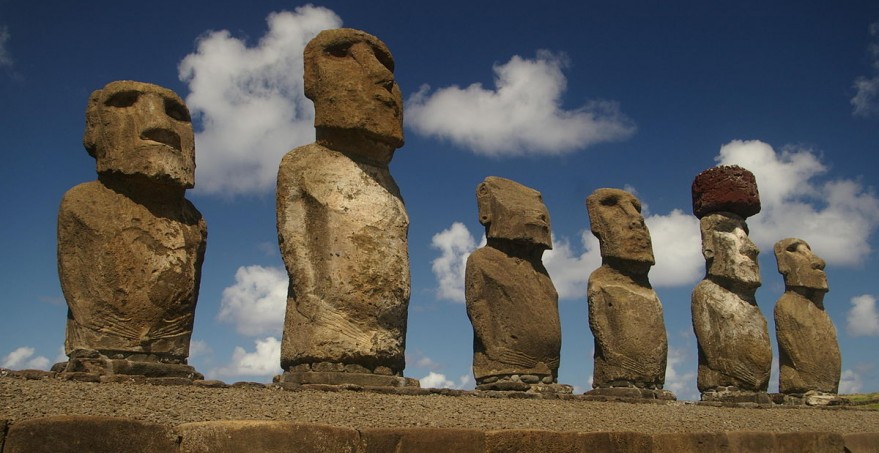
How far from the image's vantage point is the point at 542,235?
12445 millimetres

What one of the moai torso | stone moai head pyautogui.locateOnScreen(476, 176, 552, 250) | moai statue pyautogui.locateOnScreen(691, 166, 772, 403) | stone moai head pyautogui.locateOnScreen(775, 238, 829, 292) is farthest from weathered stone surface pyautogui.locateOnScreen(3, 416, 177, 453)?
stone moai head pyautogui.locateOnScreen(775, 238, 829, 292)

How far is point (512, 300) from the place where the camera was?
11.7 metres

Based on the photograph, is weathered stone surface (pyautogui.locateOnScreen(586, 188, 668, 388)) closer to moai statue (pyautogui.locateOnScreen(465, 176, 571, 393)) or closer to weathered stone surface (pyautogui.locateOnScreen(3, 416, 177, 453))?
moai statue (pyautogui.locateOnScreen(465, 176, 571, 393))

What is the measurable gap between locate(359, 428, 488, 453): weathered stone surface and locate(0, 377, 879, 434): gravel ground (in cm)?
26

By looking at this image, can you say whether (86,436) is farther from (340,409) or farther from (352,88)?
(352,88)

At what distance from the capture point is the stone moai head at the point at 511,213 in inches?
481

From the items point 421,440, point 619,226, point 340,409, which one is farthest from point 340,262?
point 619,226

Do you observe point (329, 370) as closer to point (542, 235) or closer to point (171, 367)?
point (171, 367)

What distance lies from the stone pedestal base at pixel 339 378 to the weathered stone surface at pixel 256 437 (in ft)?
7.41

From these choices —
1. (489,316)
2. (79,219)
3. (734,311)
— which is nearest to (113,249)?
(79,219)

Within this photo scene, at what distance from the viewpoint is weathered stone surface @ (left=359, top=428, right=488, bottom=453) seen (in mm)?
6289

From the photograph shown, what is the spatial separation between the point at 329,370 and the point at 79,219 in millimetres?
2620

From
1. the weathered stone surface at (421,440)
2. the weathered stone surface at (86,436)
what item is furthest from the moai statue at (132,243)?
the weathered stone surface at (421,440)

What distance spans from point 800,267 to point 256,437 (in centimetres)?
1414
